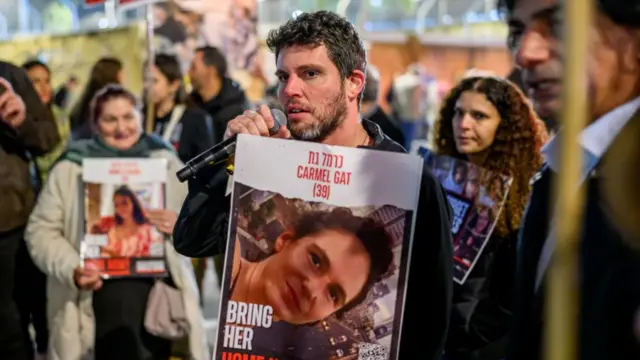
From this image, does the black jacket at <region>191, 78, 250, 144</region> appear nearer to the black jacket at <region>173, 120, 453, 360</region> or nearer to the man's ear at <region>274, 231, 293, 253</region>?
the black jacket at <region>173, 120, 453, 360</region>

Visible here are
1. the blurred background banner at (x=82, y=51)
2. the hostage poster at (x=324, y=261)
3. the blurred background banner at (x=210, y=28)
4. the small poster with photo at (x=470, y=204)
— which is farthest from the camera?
the blurred background banner at (x=82, y=51)

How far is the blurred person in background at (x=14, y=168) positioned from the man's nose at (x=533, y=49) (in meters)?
3.26

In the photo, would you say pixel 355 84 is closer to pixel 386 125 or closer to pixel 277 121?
pixel 277 121

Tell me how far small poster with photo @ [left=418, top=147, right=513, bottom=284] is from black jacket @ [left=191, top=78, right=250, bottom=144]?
Answer: 2528mm

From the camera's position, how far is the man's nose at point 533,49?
1688 mm

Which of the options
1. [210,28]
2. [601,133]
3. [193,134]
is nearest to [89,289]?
[193,134]

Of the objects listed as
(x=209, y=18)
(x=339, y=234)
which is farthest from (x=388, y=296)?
(x=209, y=18)

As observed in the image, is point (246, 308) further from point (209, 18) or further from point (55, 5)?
point (55, 5)

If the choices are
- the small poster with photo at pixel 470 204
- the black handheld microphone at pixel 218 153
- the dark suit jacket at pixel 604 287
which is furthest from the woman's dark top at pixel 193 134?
the dark suit jacket at pixel 604 287

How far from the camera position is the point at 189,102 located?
6266mm

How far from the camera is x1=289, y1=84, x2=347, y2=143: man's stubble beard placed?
7.43 feet

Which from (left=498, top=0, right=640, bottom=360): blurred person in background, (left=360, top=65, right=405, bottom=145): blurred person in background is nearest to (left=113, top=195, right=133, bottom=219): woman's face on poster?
(left=360, top=65, right=405, bottom=145): blurred person in background

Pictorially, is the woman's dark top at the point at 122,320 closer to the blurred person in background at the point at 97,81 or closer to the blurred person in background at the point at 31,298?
the blurred person in background at the point at 31,298

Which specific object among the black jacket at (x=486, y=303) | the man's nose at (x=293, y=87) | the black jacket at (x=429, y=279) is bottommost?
the black jacket at (x=486, y=303)
